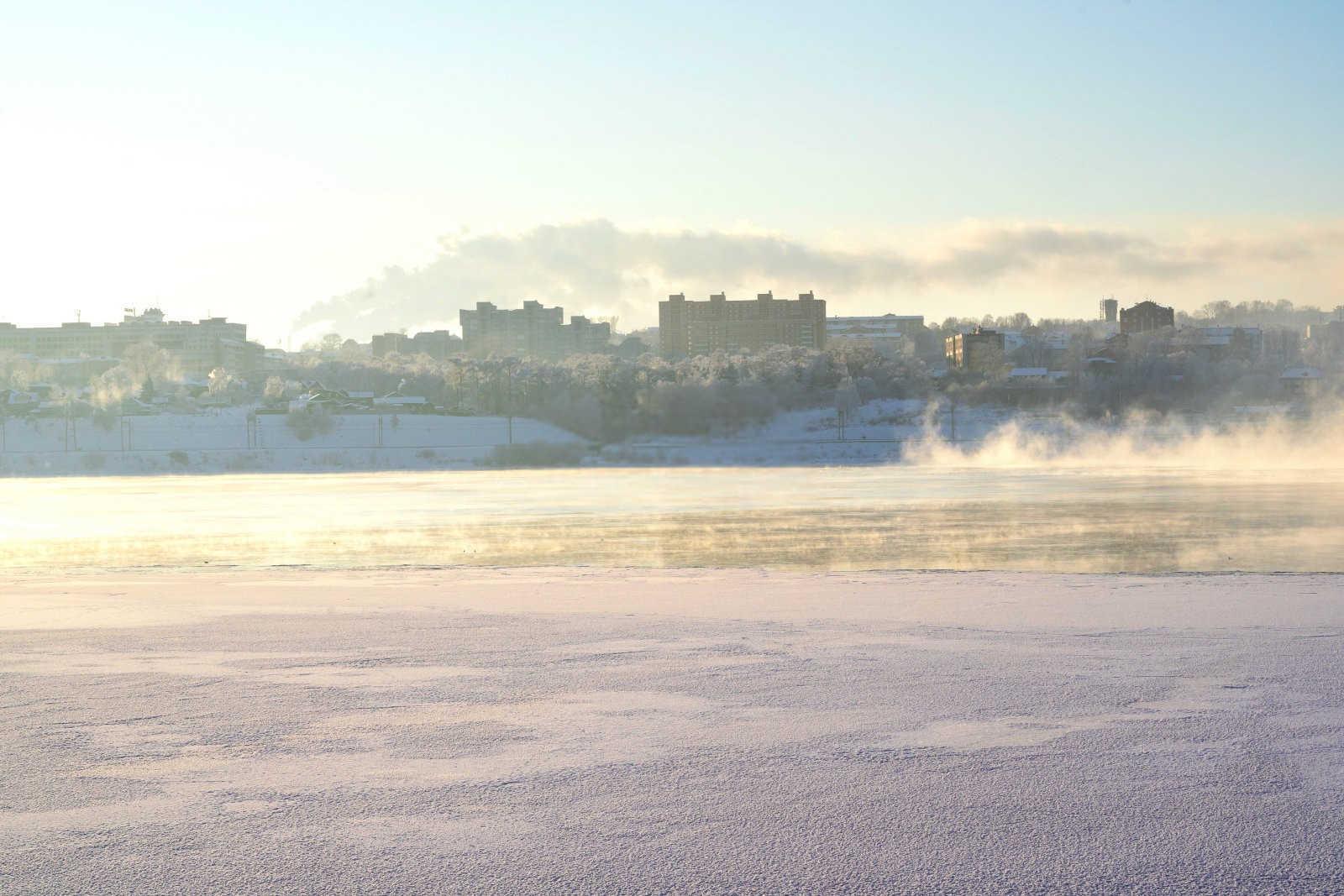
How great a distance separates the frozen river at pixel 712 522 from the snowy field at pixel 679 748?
6.98 meters

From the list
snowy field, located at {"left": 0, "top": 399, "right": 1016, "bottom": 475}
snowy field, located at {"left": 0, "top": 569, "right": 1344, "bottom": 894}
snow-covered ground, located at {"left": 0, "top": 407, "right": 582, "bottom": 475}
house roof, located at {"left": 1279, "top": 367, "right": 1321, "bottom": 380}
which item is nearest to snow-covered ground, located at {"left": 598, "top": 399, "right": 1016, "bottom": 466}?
snowy field, located at {"left": 0, "top": 399, "right": 1016, "bottom": 475}

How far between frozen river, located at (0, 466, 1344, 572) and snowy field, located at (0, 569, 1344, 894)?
6976 mm

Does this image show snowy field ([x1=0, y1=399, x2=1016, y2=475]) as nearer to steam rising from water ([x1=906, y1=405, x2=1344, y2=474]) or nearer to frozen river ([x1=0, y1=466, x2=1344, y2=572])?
steam rising from water ([x1=906, y1=405, x2=1344, y2=474])

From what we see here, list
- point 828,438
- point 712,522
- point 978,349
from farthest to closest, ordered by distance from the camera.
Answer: point 978,349, point 828,438, point 712,522

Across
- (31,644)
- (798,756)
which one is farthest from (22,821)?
(31,644)

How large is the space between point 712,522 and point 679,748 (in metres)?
20.0

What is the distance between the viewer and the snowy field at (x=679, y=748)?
573 centimetres

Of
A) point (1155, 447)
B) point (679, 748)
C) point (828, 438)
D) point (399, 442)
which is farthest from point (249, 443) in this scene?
point (679, 748)

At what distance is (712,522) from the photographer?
27.5m

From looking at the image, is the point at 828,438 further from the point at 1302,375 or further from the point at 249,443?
the point at 1302,375

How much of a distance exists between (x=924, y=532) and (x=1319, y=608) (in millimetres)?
→ 12381

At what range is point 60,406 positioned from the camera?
91438 millimetres

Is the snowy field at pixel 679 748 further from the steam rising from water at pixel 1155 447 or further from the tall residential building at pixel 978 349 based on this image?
the tall residential building at pixel 978 349

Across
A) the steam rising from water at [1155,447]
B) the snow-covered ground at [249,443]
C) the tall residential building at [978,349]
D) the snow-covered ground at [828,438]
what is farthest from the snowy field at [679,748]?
the tall residential building at [978,349]
